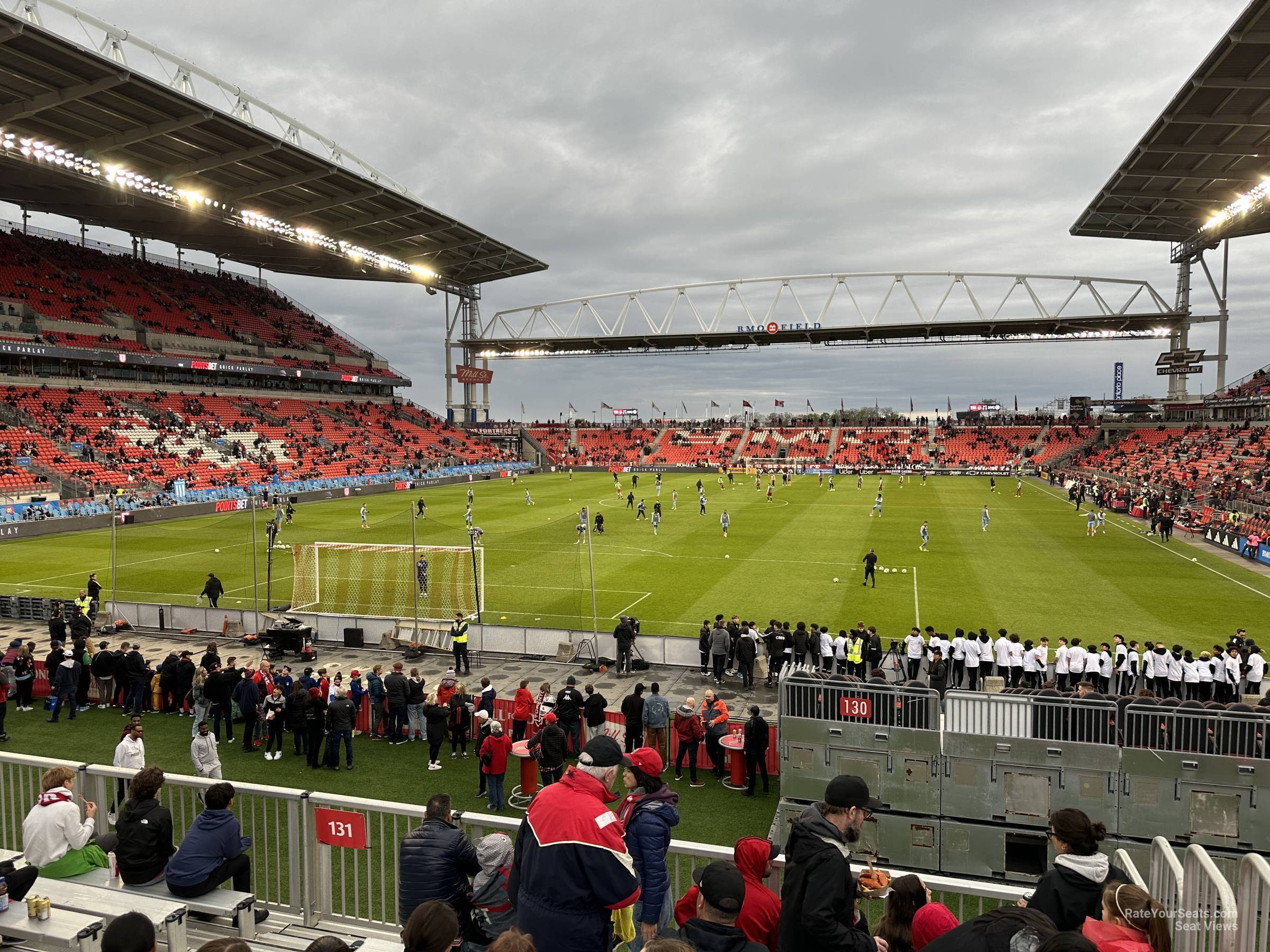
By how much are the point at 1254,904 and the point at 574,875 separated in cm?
350

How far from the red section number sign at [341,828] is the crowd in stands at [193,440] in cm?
4510

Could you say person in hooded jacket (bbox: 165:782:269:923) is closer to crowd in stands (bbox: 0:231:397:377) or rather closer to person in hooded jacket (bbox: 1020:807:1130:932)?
person in hooded jacket (bbox: 1020:807:1130:932)

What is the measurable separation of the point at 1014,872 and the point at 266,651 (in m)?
16.4

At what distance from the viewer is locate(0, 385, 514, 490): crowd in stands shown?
45156 mm

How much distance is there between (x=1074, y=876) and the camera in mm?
4258

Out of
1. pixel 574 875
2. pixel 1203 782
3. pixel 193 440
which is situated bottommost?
pixel 1203 782

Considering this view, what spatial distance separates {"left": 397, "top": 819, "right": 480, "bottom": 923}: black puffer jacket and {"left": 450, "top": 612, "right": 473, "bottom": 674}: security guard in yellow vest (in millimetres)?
11705

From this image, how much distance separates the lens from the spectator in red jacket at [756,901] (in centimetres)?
415

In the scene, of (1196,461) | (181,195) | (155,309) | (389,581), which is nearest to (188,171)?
(181,195)

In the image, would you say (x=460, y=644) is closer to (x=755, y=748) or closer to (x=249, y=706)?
(x=249, y=706)

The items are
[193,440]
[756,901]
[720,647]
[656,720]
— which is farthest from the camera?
[193,440]

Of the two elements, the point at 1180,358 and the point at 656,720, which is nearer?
the point at 656,720

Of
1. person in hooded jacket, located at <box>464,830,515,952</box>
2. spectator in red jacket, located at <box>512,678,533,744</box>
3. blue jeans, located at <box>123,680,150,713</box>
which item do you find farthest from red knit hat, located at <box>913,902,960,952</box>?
blue jeans, located at <box>123,680,150,713</box>

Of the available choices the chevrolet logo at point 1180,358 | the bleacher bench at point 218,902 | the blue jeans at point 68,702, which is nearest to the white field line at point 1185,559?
the bleacher bench at point 218,902
